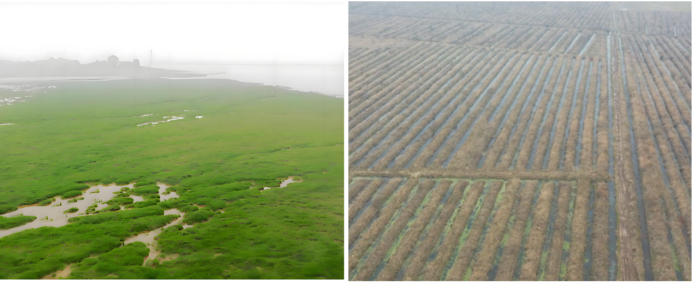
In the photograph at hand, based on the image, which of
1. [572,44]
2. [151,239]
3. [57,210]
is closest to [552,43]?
[572,44]

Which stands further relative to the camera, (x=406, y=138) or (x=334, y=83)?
(x=334, y=83)

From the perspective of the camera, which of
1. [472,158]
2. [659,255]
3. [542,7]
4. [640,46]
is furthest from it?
[542,7]

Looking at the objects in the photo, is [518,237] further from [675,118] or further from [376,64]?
[376,64]

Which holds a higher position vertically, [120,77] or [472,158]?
[120,77]

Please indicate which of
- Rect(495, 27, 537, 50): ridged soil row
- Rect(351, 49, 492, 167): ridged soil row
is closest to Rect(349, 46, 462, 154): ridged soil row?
Rect(351, 49, 492, 167): ridged soil row

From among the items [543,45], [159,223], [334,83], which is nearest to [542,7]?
[543,45]

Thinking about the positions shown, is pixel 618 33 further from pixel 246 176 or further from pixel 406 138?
pixel 246 176

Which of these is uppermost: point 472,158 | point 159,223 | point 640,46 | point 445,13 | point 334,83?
point 445,13

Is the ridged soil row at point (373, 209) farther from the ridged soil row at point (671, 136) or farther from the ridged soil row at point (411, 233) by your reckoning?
the ridged soil row at point (671, 136)
